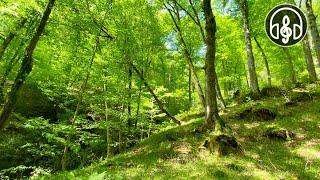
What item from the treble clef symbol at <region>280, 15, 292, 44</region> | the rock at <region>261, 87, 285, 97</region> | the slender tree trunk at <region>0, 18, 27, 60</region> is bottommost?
the rock at <region>261, 87, 285, 97</region>

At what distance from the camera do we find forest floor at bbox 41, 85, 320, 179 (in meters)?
11.3

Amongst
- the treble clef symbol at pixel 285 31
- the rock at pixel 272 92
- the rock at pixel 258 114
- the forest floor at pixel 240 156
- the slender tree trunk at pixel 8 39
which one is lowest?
the forest floor at pixel 240 156

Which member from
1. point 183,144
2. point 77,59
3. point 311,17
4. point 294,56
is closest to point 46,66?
point 77,59

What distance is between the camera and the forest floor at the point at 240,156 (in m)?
11.3

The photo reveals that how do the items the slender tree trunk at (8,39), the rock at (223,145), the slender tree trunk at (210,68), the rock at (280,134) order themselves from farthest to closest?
1. the slender tree trunk at (8,39)
2. the slender tree trunk at (210,68)
3. the rock at (280,134)
4. the rock at (223,145)

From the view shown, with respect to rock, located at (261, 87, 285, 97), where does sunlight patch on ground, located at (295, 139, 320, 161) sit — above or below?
below

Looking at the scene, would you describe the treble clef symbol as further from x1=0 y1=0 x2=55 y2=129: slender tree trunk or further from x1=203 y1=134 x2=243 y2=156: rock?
x1=0 y1=0 x2=55 y2=129: slender tree trunk

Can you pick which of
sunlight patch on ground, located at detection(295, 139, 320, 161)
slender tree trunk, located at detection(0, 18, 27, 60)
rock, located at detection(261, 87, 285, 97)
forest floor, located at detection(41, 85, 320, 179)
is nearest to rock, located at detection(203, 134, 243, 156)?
forest floor, located at detection(41, 85, 320, 179)

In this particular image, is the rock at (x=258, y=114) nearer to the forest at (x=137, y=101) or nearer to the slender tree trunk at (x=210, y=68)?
the forest at (x=137, y=101)

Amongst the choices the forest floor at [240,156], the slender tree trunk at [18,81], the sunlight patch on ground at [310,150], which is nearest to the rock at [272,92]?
the forest floor at [240,156]

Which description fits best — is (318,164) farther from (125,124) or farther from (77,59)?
(125,124)

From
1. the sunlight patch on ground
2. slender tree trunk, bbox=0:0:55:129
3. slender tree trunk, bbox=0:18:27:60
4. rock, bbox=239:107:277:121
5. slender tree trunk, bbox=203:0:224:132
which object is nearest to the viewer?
slender tree trunk, bbox=0:0:55:129

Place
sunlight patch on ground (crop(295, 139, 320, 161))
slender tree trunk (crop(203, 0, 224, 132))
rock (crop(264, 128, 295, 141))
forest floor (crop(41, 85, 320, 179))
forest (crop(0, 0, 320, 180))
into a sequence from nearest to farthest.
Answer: forest floor (crop(41, 85, 320, 179)) < forest (crop(0, 0, 320, 180)) < sunlight patch on ground (crop(295, 139, 320, 161)) < rock (crop(264, 128, 295, 141)) < slender tree trunk (crop(203, 0, 224, 132))

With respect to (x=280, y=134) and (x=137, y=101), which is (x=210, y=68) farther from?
(x=137, y=101)
